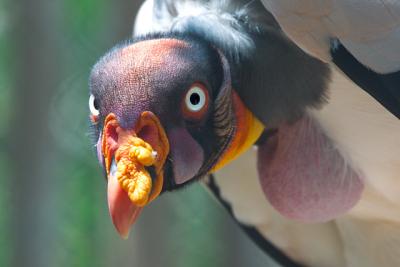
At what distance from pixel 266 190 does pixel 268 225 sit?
1.43 ft

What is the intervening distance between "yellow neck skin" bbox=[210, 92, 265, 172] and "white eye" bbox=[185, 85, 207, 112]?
140mm

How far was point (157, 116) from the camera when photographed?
2.05m

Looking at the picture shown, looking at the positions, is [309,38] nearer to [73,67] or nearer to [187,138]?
[187,138]

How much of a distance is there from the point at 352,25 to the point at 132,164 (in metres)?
0.49

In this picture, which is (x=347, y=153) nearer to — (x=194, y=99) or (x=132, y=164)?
(x=194, y=99)

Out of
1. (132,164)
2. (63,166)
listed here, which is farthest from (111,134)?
(63,166)

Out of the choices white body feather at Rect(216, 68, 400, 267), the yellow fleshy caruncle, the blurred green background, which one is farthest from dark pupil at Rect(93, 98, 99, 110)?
the blurred green background

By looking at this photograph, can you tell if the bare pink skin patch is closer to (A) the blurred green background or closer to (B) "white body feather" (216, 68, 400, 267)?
(B) "white body feather" (216, 68, 400, 267)

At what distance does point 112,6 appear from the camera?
11.6 feet

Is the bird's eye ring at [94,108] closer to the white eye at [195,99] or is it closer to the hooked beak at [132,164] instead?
the hooked beak at [132,164]

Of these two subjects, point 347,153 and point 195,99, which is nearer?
point 195,99

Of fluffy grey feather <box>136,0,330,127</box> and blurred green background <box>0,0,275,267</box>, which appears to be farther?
blurred green background <box>0,0,275,267</box>

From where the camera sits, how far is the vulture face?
1.96 meters

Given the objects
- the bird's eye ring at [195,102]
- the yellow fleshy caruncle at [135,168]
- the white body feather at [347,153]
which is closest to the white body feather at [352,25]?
the white body feather at [347,153]
